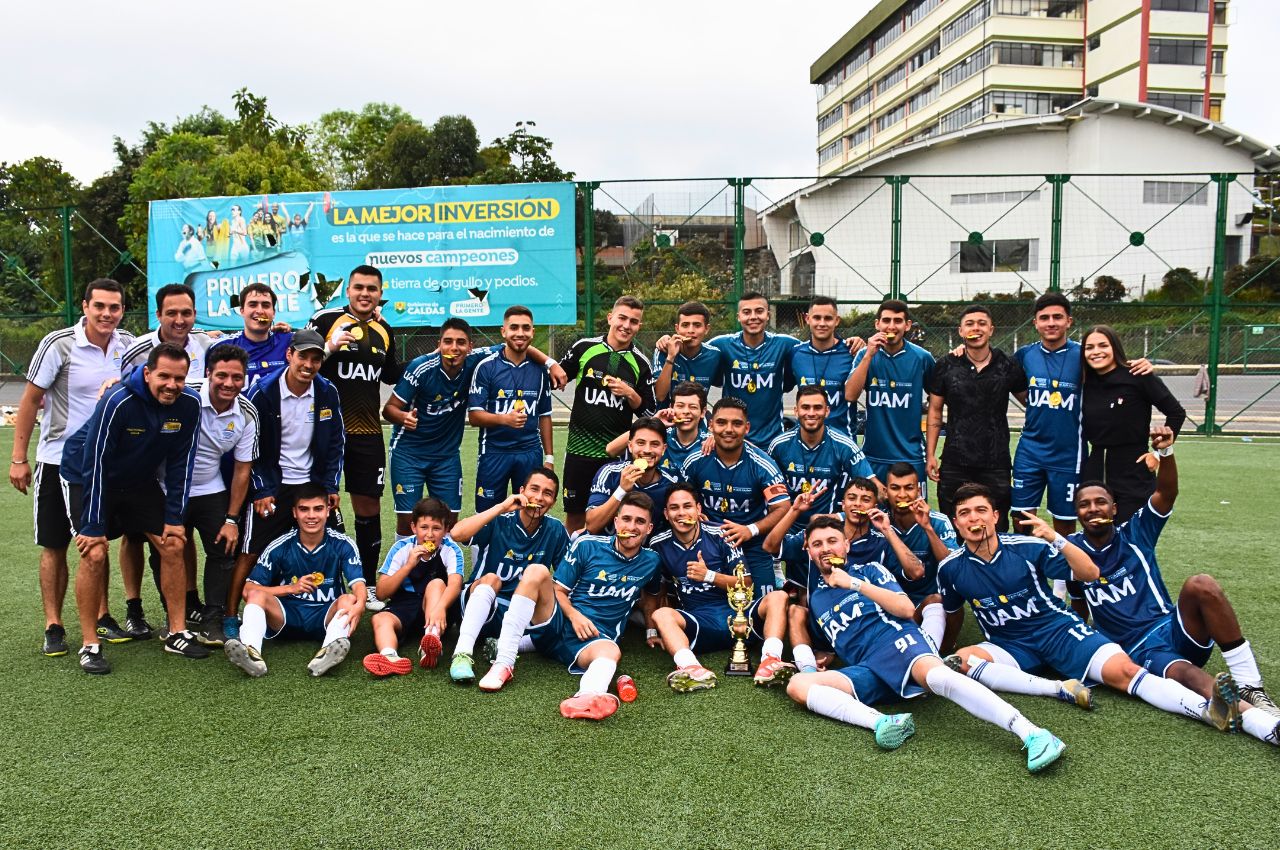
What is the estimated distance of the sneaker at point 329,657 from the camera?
170 inches

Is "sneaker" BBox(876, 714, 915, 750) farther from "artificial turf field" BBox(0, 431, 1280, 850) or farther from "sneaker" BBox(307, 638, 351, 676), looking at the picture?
"sneaker" BBox(307, 638, 351, 676)

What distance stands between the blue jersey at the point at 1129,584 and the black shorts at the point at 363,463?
3998mm

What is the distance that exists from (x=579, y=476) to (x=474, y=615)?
156 cm

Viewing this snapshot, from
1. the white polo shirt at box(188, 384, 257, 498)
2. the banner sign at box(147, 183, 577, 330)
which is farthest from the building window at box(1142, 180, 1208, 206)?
the white polo shirt at box(188, 384, 257, 498)

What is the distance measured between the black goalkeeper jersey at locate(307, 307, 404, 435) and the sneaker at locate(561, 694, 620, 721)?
247 centimetres

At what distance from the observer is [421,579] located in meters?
4.93

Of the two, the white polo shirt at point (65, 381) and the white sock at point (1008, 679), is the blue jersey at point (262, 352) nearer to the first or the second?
the white polo shirt at point (65, 381)

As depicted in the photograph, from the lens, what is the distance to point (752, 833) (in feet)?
9.57

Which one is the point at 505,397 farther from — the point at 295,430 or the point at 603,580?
the point at 603,580

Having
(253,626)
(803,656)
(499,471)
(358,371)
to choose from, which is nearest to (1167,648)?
(803,656)

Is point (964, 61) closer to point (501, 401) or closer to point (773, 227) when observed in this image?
point (773, 227)

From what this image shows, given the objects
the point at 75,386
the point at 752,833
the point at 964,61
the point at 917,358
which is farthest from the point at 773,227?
the point at 964,61

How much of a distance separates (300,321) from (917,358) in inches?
484

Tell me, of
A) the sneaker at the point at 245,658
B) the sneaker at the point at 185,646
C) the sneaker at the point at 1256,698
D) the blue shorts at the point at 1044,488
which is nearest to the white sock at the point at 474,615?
the sneaker at the point at 245,658
